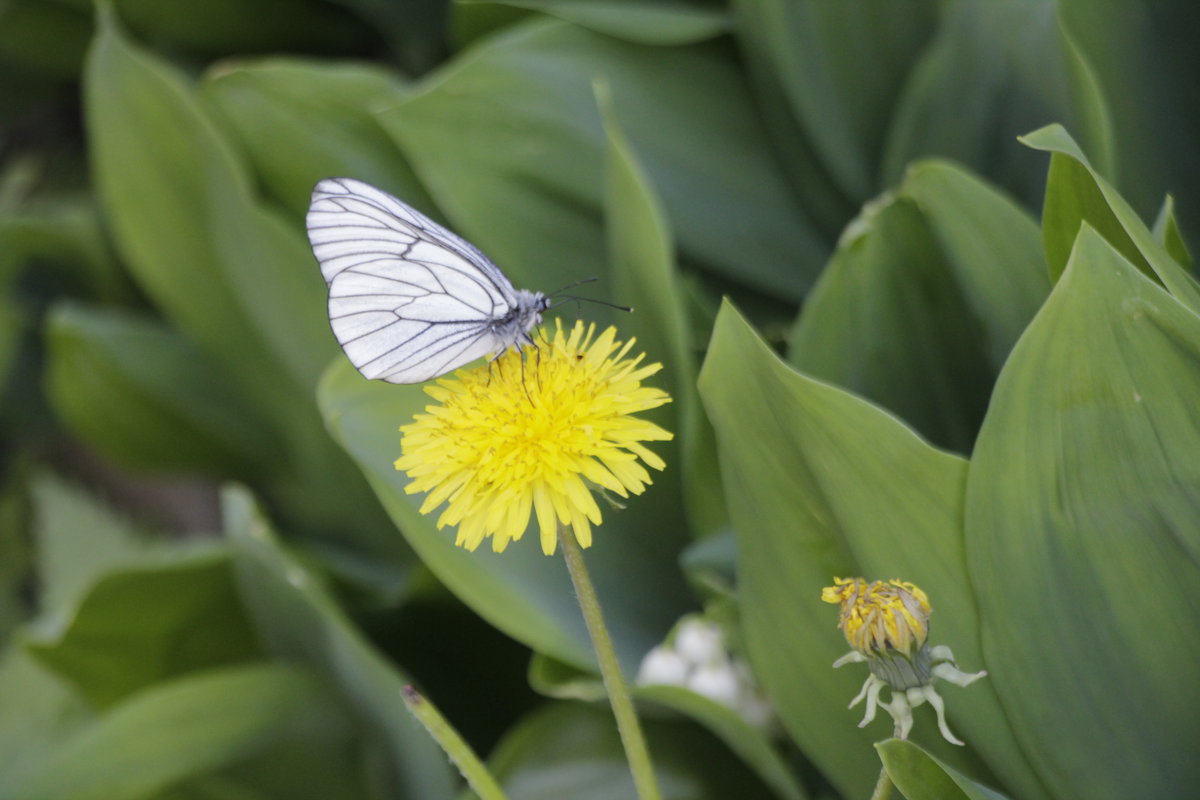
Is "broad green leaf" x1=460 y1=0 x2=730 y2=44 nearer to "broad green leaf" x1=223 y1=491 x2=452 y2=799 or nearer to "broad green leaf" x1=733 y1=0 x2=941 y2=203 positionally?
"broad green leaf" x1=733 y1=0 x2=941 y2=203

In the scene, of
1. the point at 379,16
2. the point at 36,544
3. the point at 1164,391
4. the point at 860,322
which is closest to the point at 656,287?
the point at 860,322

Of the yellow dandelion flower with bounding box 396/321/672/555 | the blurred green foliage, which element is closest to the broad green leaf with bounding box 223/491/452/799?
the blurred green foliage

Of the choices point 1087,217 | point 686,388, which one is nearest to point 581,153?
point 686,388

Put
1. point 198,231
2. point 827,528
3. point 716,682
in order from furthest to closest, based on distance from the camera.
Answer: point 198,231, point 716,682, point 827,528

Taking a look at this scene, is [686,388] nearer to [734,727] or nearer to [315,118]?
[734,727]

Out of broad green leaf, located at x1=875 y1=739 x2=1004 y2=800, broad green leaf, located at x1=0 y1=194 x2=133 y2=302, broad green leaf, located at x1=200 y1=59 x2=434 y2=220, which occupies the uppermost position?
broad green leaf, located at x1=200 y1=59 x2=434 y2=220

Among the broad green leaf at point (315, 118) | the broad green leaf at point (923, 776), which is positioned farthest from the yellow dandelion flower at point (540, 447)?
the broad green leaf at point (315, 118)

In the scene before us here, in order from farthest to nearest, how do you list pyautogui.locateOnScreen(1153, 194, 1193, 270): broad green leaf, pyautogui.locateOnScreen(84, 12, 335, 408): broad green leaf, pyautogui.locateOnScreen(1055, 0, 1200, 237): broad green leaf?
pyautogui.locateOnScreen(84, 12, 335, 408): broad green leaf
pyautogui.locateOnScreen(1055, 0, 1200, 237): broad green leaf
pyautogui.locateOnScreen(1153, 194, 1193, 270): broad green leaf
